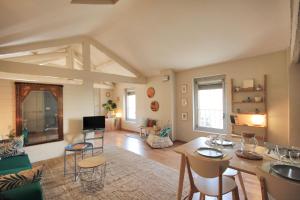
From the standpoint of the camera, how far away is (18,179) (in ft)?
4.99

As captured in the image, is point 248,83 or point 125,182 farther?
point 248,83

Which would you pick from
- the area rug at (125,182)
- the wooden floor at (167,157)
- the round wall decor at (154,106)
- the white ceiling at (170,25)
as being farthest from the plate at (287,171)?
the round wall decor at (154,106)

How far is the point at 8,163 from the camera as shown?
8.40ft

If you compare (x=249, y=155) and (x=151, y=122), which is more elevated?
(x=249, y=155)

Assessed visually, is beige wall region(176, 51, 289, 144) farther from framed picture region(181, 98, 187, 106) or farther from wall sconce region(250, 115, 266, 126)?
framed picture region(181, 98, 187, 106)

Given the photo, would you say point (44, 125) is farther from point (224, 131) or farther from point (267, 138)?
point (267, 138)

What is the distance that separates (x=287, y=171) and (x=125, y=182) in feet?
7.46

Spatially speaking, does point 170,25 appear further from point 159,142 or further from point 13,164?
point 13,164

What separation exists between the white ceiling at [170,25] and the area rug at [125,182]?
2.62 metres

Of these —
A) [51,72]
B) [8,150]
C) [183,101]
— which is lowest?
[8,150]

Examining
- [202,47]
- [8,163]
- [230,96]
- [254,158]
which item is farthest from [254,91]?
[8,163]

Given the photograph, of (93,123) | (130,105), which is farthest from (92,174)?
(130,105)

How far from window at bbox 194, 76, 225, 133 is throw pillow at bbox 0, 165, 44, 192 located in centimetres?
432

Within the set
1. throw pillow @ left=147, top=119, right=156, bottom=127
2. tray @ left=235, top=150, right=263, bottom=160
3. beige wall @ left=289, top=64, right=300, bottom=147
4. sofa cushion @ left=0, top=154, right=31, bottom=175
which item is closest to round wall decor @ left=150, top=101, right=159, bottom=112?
throw pillow @ left=147, top=119, right=156, bottom=127
